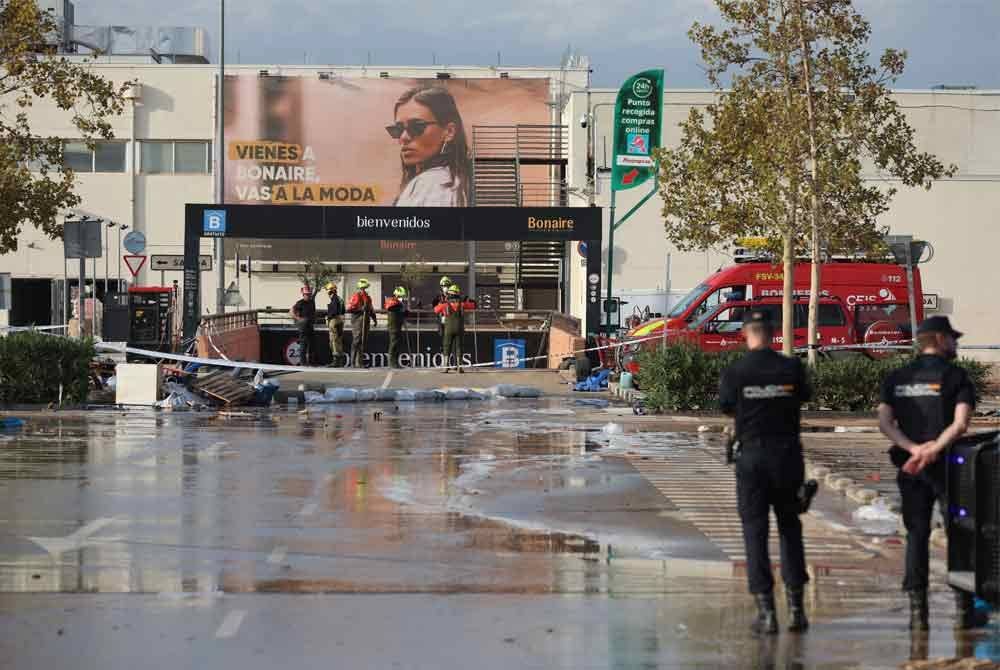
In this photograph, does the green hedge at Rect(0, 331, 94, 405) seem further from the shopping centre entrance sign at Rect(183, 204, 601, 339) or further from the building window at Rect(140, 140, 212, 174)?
the building window at Rect(140, 140, 212, 174)

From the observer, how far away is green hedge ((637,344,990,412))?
22.7 m

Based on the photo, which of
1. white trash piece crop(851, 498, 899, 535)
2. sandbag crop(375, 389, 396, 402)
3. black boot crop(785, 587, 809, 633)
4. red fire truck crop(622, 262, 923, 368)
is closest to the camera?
black boot crop(785, 587, 809, 633)

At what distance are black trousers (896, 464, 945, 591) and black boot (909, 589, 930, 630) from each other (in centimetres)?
10

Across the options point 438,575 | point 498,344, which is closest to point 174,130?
point 498,344

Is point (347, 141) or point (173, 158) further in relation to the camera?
point (173, 158)

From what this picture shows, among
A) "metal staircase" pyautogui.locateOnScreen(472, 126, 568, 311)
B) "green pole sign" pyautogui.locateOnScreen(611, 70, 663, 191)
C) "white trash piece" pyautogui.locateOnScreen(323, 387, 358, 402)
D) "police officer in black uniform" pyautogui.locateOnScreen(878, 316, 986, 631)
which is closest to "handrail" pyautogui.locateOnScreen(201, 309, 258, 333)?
"white trash piece" pyautogui.locateOnScreen(323, 387, 358, 402)

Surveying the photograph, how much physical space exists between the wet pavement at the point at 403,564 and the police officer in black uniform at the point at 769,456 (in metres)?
0.37

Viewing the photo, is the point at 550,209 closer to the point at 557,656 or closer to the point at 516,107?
the point at 557,656

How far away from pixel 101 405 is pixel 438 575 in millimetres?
15579

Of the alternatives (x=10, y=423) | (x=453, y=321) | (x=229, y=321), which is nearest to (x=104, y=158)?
(x=229, y=321)

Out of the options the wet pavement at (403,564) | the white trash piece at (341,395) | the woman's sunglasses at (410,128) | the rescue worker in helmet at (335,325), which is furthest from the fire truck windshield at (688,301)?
the woman's sunglasses at (410,128)

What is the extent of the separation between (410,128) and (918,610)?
57775 mm

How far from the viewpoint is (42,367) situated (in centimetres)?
2319

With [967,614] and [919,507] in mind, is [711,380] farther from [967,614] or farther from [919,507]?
[967,614]
